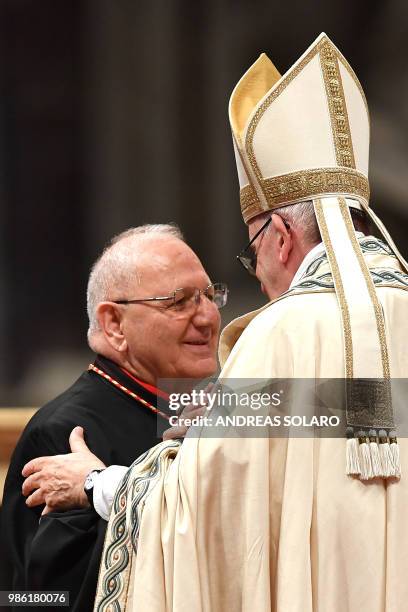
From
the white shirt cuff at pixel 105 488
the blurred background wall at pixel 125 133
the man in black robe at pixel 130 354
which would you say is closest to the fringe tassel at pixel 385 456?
the white shirt cuff at pixel 105 488

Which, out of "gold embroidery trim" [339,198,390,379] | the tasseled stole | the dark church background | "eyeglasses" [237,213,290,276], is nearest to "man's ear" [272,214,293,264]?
"eyeglasses" [237,213,290,276]

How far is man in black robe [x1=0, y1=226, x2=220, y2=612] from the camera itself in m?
3.30

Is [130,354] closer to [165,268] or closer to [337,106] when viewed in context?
[165,268]

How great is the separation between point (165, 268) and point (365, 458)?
1229 mm

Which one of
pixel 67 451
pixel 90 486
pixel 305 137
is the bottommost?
pixel 90 486

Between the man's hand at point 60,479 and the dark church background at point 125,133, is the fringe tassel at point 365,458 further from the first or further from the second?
the dark church background at point 125,133

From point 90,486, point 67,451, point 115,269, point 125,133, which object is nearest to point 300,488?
point 90,486

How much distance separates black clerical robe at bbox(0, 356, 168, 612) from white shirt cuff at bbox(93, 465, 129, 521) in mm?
57

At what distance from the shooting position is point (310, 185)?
9.51 feet

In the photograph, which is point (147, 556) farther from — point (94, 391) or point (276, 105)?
point (276, 105)

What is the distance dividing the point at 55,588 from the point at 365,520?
0.96 m

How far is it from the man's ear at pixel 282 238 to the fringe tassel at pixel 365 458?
53cm

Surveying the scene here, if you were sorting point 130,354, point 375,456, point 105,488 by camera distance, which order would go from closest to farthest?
point 375,456
point 105,488
point 130,354

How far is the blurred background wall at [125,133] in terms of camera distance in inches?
215
